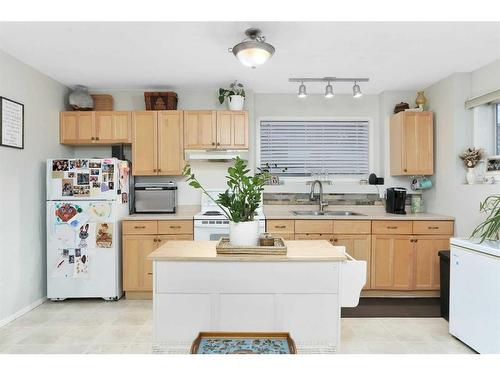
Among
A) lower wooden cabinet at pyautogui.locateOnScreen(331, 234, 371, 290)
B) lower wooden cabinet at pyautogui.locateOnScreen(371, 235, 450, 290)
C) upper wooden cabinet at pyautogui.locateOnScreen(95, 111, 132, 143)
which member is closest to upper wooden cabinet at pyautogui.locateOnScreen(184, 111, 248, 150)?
upper wooden cabinet at pyautogui.locateOnScreen(95, 111, 132, 143)

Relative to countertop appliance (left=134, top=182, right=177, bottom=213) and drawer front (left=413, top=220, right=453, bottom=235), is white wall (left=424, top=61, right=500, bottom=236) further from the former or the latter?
countertop appliance (left=134, top=182, right=177, bottom=213)

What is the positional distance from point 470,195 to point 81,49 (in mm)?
3735

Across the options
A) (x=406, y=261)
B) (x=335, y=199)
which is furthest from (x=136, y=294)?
(x=406, y=261)

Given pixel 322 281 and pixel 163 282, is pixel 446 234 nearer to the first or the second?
pixel 322 281

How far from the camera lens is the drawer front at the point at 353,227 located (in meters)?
3.51

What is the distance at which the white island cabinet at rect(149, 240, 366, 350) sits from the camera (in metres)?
1.96

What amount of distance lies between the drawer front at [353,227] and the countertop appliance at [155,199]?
1.82m

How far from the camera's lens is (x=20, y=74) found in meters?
3.07

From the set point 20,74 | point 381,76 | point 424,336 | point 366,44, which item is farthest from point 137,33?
point 424,336

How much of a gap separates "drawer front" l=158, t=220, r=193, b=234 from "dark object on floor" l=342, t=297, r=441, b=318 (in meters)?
1.72

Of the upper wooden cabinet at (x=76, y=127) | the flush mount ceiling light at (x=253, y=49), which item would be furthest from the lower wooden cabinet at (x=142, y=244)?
the flush mount ceiling light at (x=253, y=49)

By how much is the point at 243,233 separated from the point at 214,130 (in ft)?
6.67

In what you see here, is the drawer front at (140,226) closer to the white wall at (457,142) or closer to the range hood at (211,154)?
the range hood at (211,154)
